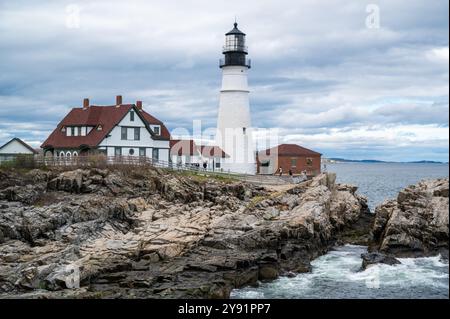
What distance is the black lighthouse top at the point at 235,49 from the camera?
161 feet

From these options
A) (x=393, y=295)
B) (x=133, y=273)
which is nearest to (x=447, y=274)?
(x=393, y=295)

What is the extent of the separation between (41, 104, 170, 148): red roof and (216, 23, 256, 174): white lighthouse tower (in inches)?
211

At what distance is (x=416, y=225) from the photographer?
101 ft

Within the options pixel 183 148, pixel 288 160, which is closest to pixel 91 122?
pixel 183 148

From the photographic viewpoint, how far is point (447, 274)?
88.9 feet

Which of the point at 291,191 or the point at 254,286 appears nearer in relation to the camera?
the point at 254,286

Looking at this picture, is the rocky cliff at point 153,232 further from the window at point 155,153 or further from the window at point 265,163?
the window at point 265,163

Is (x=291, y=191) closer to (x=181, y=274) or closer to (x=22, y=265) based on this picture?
(x=181, y=274)

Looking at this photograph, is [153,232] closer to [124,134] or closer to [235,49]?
[124,134]

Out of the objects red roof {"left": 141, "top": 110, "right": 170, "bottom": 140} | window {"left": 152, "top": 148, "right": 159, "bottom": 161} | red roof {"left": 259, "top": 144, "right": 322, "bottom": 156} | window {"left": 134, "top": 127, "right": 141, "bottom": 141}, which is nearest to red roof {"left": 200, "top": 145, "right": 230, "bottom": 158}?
red roof {"left": 141, "top": 110, "right": 170, "bottom": 140}

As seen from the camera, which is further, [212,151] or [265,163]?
[265,163]

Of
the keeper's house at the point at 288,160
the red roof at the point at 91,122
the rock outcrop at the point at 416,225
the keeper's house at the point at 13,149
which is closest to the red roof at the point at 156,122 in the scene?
the red roof at the point at 91,122

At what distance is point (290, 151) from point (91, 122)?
1968 cm
